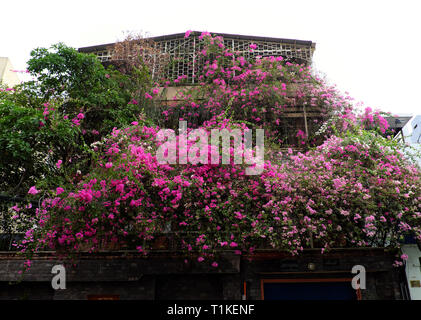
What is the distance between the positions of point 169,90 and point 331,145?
706cm

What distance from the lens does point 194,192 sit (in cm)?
804

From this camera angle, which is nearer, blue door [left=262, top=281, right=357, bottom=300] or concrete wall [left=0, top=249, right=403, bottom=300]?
concrete wall [left=0, top=249, right=403, bottom=300]

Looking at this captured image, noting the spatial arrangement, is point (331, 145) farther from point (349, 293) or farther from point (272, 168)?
point (349, 293)

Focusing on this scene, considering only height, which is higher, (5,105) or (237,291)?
(5,105)

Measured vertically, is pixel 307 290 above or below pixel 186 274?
below

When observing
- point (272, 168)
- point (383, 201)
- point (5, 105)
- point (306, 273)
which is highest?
point (5, 105)

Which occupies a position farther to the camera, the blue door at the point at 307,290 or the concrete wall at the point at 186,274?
the blue door at the point at 307,290

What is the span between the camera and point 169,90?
1319 cm
